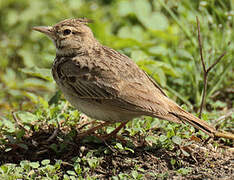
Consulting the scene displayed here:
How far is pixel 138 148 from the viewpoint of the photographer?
15.1 feet

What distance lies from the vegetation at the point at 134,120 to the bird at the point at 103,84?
0.30 meters

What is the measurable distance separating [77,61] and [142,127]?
1.08 meters

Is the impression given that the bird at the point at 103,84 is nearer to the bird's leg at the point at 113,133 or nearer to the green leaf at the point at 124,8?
the bird's leg at the point at 113,133

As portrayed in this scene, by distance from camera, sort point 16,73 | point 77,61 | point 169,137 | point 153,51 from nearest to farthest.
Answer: point 169,137, point 77,61, point 153,51, point 16,73

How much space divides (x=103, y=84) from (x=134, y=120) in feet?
2.71

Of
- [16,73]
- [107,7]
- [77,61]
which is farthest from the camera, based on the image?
[107,7]

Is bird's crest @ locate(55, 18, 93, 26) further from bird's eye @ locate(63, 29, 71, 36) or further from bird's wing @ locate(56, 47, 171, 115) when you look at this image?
bird's wing @ locate(56, 47, 171, 115)

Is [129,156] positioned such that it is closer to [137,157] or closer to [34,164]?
[137,157]

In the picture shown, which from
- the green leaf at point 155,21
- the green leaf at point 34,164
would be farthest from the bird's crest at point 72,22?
the green leaf at point 155,21

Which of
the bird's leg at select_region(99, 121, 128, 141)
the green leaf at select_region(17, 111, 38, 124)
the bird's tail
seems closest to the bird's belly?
the bird's leg at select_region(99, 121, 128, 141)

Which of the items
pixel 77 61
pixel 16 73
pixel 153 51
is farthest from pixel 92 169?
pixel 16 73

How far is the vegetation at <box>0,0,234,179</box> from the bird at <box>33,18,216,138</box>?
11.7 inches

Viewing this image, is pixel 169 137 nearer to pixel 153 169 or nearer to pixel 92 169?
pixel 153 169

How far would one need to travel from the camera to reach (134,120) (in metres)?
5.20
